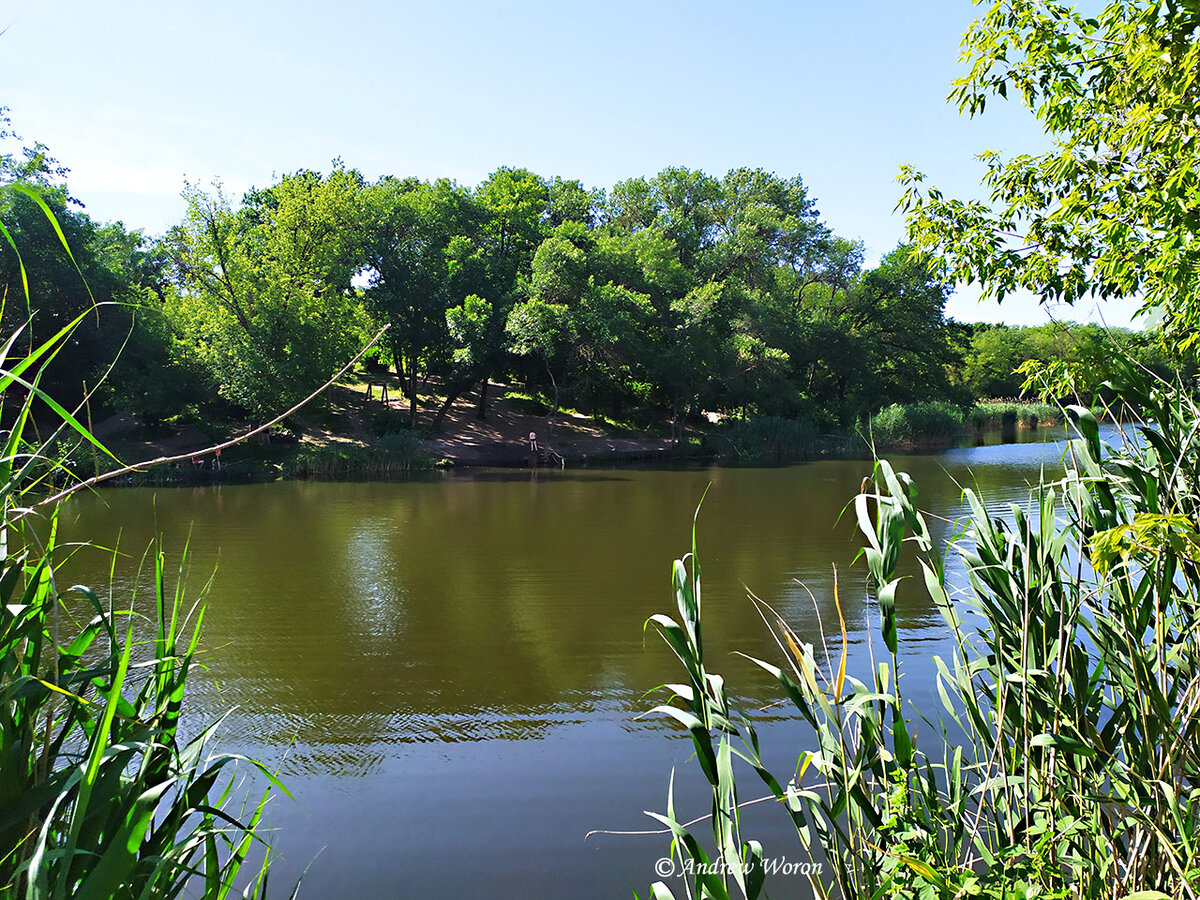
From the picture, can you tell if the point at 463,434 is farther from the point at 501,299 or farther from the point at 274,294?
the point at 274,294

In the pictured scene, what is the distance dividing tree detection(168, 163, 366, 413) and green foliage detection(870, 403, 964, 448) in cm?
1969

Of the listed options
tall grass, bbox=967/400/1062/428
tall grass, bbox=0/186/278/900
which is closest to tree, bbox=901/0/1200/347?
tall grass, bbox=0/186/278/900

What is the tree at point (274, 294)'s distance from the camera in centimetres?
2527

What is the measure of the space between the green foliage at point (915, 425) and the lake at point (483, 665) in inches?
645

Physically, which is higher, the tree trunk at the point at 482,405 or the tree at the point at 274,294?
the tree at the point at 274,294

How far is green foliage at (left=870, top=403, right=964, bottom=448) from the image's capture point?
3309cm

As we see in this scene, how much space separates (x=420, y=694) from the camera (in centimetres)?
696

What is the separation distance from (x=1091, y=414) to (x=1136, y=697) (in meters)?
0.90

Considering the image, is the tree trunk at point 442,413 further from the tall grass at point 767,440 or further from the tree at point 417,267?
the tall grass at point 767,440

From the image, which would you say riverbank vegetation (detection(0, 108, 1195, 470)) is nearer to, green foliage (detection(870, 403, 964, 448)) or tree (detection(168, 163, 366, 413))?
tree (detection(168, 163, 366, 413))

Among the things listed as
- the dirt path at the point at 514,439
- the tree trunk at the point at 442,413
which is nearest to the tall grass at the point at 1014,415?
the dirt path at the point at 514,439

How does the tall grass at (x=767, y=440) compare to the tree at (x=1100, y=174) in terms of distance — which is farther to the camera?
the tall grass at (x=767, y=440)

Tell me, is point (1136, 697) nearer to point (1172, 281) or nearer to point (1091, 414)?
point (1091, 414)

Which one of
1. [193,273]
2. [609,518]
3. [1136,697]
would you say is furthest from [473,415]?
[1136,697]
